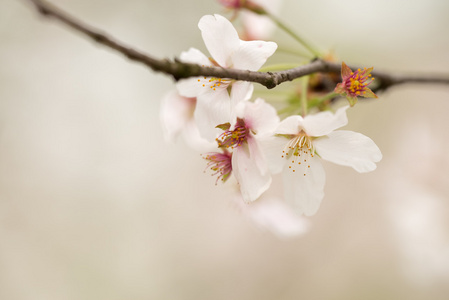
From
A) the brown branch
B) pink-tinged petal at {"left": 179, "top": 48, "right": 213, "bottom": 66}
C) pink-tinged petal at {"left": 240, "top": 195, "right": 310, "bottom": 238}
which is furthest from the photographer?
pink-tinged petal at {"left": 240, "top": 195, "right": 310, "bottom": 238}

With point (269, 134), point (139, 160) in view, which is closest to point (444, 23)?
point (139, 160)

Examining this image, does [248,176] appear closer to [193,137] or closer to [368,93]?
[368,93]

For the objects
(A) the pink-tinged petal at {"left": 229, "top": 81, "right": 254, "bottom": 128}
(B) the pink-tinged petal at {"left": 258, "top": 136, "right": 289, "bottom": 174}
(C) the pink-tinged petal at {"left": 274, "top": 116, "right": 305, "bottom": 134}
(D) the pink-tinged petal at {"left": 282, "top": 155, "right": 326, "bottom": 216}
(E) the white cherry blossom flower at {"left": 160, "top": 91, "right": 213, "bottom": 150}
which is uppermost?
(E) the white cherry blossom flower at {"left": 160, "top": 91, "right": 213, "bottom": 150}

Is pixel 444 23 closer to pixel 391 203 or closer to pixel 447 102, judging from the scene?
pixel 447 102

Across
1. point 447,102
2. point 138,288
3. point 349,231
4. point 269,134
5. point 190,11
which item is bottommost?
point 269,134

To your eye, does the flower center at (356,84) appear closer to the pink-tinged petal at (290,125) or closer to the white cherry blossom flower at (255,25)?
the pink-tinged petal at (290,125)

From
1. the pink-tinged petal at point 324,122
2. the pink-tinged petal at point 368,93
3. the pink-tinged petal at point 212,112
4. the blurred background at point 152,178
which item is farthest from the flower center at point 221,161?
the blurred background at point 152,178

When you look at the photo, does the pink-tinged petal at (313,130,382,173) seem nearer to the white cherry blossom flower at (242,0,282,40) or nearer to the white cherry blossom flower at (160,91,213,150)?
the white cherry blossom flower at (160,91,213,150)

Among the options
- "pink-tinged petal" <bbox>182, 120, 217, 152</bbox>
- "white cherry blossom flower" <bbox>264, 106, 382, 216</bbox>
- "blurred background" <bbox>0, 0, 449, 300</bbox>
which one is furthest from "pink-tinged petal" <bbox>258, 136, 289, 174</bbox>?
"blurred background" <bbox>0, 0, 449, 300</bbox>
